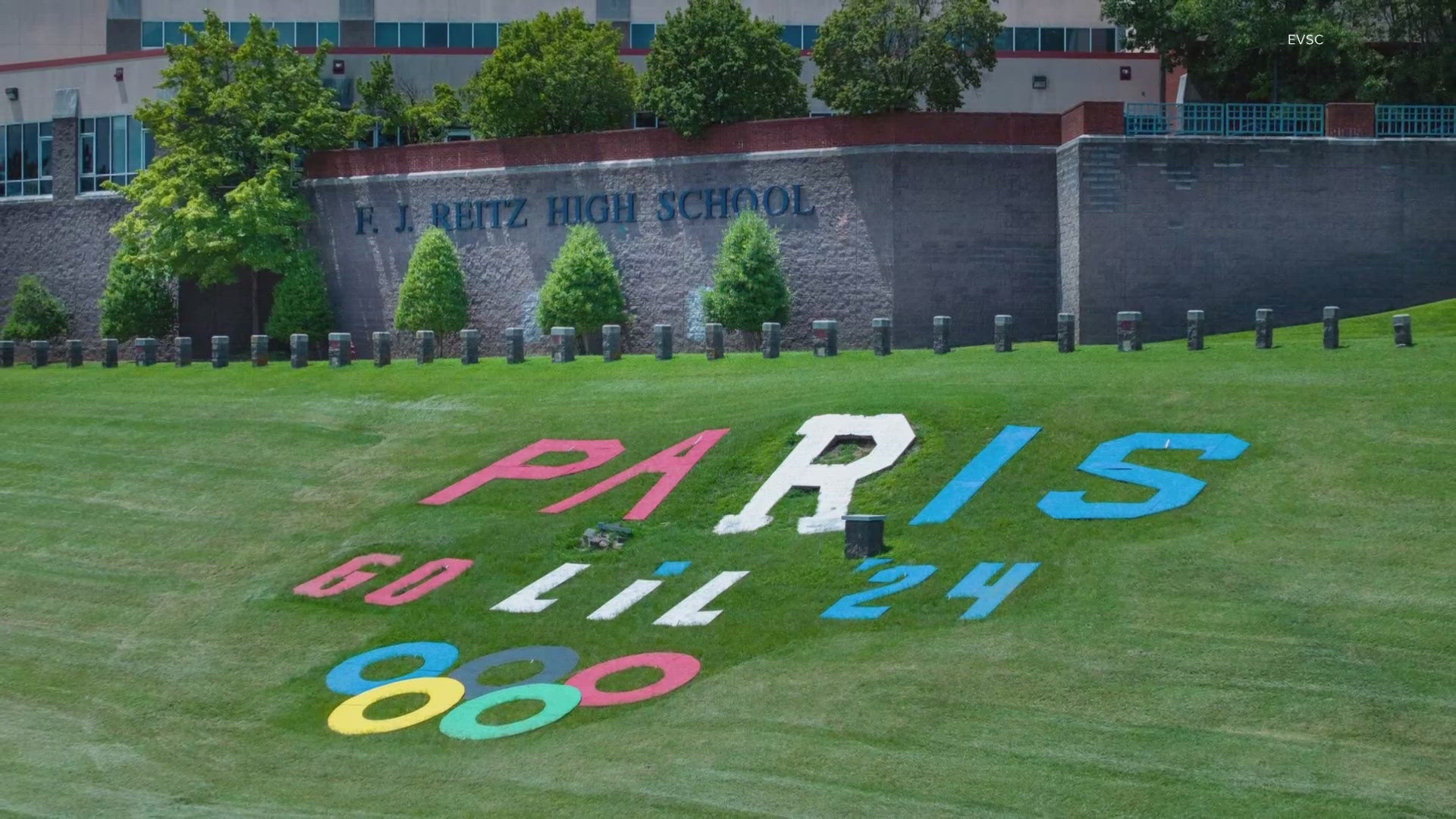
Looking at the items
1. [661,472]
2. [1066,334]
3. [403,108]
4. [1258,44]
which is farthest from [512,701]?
[403,108]

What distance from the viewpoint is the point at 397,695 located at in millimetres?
18812

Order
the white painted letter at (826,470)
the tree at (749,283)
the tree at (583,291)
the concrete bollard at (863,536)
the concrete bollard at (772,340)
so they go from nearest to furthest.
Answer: the concrete bollard at (863,536)
the white painted letter at (826,470)
the concrete bollard at (772,340)
the tree at (749,283)
the tree at (583,291)

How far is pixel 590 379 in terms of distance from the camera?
1385 inches

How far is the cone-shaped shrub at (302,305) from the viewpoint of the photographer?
49875 mm

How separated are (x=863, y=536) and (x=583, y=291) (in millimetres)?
24817

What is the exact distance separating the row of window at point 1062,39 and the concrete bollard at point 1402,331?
2659 centimetres

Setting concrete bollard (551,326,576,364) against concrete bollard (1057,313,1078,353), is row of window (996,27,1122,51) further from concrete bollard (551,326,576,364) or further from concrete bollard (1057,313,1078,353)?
concrete bollard (1057,313,1078,353)

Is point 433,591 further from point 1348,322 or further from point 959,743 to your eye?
point 1348,322

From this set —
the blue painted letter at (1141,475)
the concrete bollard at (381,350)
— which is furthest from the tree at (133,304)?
the blue painted letter at (1141,475)

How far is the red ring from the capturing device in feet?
58.5

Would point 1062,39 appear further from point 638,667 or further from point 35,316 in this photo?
point 638,667

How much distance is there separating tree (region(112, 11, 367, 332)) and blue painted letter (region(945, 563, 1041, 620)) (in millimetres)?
34299

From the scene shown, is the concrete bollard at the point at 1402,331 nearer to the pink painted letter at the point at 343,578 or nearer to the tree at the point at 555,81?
the pink painted letter at the point at 343,578

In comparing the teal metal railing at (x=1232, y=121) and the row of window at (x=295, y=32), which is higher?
the row of window at (x=295, y=32)
